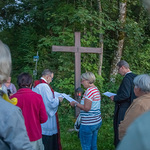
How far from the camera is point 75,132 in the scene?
5871mm

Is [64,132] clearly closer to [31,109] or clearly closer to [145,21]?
[31,109]

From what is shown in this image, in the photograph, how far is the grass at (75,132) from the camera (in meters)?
4.97

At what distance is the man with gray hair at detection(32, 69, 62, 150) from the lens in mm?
3869

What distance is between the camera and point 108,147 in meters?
4.86

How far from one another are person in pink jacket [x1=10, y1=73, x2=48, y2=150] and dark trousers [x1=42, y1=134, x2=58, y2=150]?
96 centimetres

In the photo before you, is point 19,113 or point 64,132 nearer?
point 19,113

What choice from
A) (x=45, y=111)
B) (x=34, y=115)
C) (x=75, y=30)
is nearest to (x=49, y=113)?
(x=45, y=111)

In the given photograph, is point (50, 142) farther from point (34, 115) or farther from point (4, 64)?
point (4, 64)

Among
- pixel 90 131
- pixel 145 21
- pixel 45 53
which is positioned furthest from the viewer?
pixel 45 53

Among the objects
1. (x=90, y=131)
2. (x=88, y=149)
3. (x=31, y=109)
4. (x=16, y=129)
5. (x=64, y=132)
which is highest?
(x=16, y=129)

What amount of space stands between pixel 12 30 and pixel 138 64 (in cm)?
950

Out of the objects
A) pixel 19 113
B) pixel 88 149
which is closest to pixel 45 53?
pixel 88 149

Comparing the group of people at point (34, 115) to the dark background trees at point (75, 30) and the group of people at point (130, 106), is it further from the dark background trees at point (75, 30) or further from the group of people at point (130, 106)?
the dark background trees at point (75, 30)

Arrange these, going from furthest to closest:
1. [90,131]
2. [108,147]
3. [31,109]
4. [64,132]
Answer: [64,132]
[108,147]
[90,131]
[31,109]
